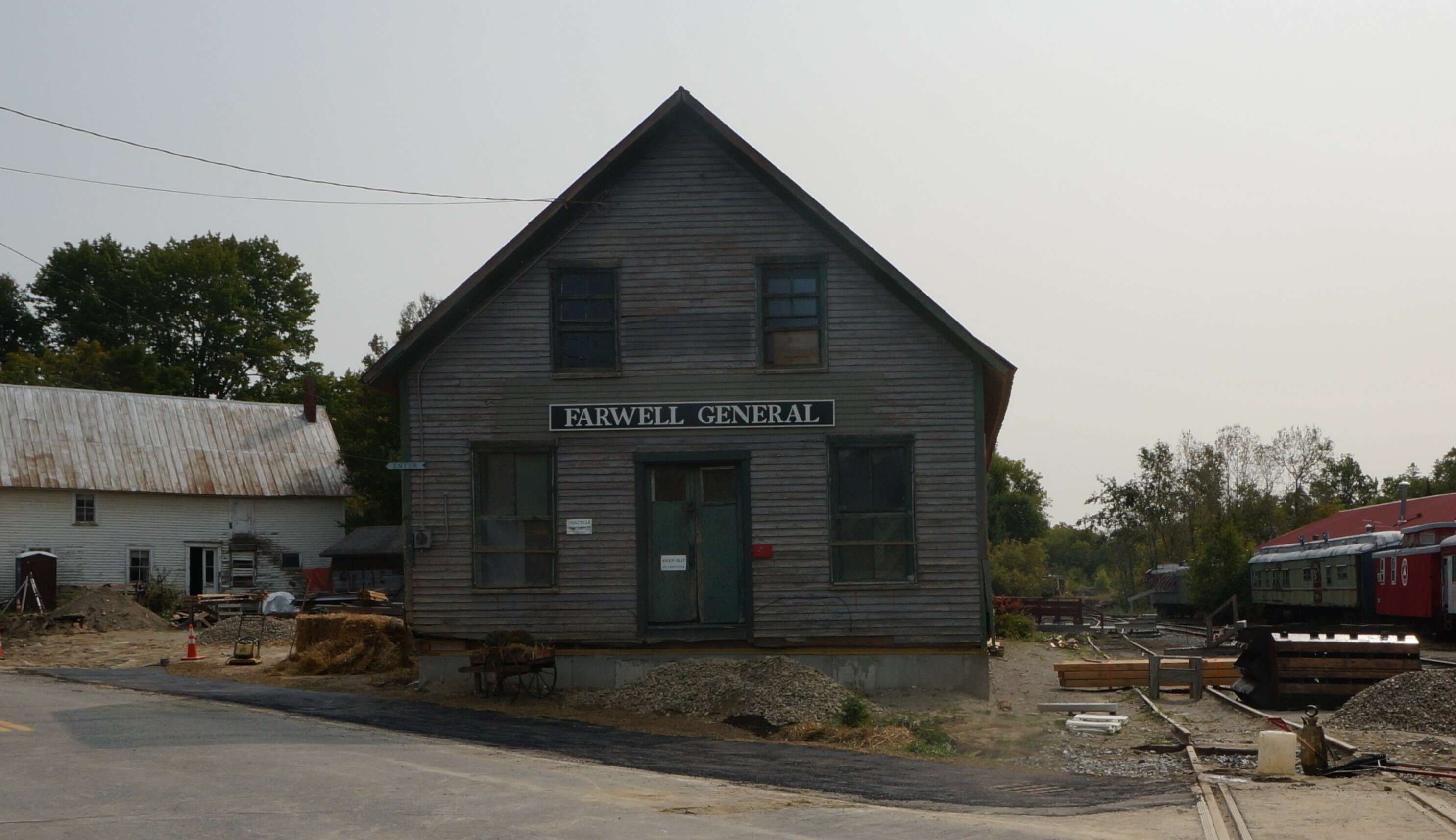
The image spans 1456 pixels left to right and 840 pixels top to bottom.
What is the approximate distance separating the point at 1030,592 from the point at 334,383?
134 ft

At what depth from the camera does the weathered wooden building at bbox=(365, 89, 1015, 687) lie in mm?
18875

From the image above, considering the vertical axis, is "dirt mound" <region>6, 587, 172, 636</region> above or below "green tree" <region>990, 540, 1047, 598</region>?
above

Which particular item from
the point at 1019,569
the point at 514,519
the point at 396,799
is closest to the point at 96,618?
the point at 514,519

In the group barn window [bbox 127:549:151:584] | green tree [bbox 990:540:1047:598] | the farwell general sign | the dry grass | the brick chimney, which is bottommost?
green tree [bbox 990:540:1047:598]

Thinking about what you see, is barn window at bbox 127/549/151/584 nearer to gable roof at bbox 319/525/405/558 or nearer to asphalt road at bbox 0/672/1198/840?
gable roof at bbox 319/525/405/558

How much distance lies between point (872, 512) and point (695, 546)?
2553mm

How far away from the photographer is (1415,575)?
112 feet

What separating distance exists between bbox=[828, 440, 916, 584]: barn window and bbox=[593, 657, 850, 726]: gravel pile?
181 cm

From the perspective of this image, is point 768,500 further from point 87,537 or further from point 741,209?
point 87,537

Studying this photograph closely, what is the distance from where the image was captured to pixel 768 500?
19.0 meters

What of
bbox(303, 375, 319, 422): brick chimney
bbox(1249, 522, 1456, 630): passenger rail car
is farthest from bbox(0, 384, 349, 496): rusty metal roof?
bbox(1249, 522, 1456, 630): passenger rail car

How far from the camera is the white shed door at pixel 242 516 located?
46844 mm

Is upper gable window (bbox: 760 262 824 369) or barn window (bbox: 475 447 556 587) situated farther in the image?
upper gable window (bbox: 760 262 824 369)

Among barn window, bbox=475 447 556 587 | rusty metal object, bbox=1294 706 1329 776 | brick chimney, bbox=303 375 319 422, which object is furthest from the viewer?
brick chimney, bbox=303 375 319 422
